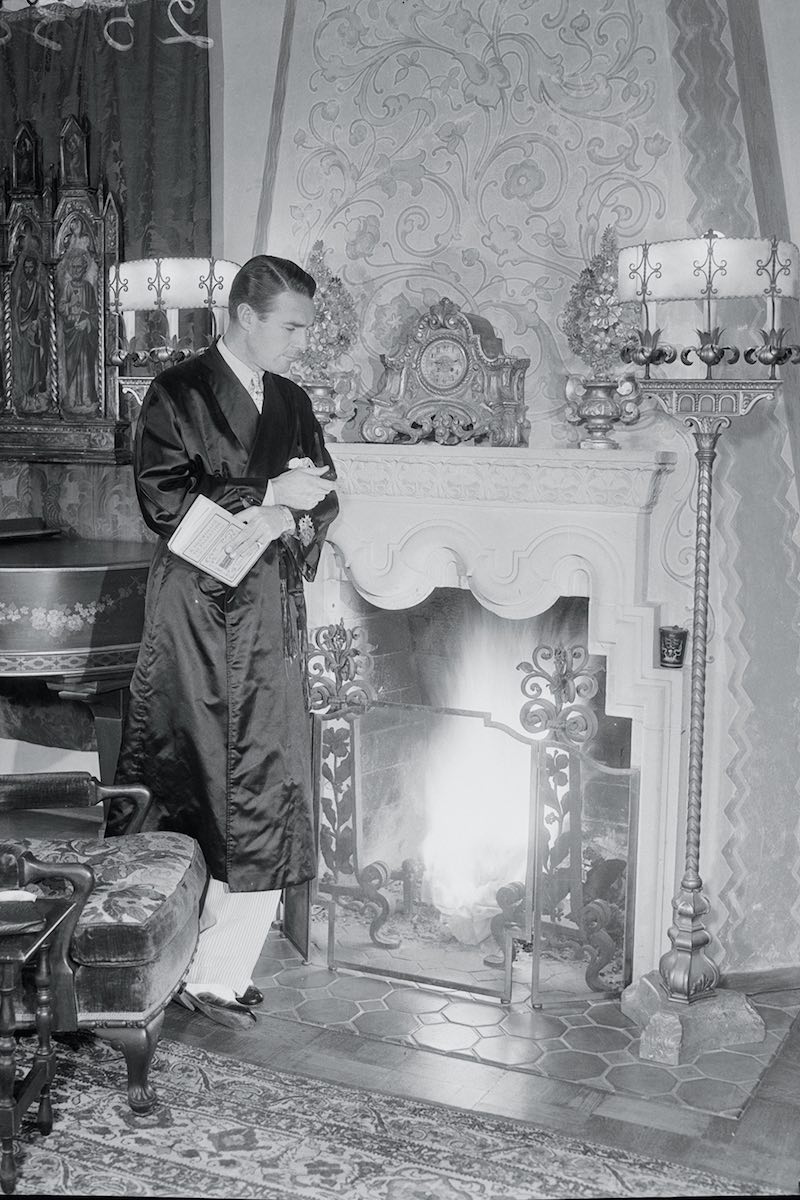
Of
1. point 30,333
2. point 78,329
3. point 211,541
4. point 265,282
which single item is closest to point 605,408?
point 265,282

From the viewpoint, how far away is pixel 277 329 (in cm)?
312

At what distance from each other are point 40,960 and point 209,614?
0.93 metres

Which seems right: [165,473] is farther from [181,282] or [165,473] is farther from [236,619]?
[181,282]

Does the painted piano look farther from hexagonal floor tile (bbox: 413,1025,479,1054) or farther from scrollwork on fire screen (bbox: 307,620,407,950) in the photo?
hexagonal floor tile (bbox: 413,1025,479,1054)

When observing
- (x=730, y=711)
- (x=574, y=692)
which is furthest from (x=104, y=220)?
(x=730, y=711)

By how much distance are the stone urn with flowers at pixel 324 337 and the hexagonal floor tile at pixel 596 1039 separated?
5.85 feet

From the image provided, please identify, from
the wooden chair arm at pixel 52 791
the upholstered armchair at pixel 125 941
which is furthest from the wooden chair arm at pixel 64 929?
the wooden chair arm at pixel 52 791

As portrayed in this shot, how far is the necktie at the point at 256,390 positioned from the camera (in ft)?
10.5

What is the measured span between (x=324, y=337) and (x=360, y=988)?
5.90 feet

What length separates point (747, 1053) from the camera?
3.12 metres

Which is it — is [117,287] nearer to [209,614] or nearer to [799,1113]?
[209,614]

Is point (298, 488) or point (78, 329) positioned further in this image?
point (78, 329)

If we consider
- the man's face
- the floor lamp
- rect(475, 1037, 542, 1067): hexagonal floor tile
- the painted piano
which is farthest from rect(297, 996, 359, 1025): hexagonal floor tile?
the man's face

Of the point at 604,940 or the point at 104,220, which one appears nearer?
the point at 604,940
